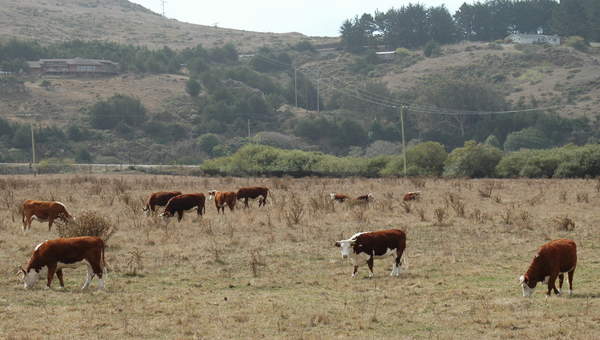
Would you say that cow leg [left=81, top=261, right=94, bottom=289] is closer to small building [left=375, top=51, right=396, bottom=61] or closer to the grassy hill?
the grassy hill

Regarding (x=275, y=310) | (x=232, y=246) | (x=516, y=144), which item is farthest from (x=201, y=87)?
(x=275, y=310)

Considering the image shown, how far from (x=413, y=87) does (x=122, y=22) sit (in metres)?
85.1

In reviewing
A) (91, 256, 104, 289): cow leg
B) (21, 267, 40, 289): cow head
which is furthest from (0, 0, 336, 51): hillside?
(91, 256, 104, 289): cow leg

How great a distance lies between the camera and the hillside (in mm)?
150625

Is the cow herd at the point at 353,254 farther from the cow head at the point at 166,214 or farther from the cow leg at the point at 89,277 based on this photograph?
the cow head at the point at 166,214

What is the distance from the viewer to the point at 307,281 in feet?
53.2

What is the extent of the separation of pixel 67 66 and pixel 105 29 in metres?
58.1

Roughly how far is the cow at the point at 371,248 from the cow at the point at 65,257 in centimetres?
485

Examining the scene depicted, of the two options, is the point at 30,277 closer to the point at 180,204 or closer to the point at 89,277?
the point at 89,277

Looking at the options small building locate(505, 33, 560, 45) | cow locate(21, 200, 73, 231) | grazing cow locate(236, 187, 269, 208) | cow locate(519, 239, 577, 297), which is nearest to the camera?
cow locate(519, 239, 577, 297)

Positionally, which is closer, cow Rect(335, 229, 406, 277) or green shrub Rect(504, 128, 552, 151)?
cow Rect(335, 229, 406, 277)

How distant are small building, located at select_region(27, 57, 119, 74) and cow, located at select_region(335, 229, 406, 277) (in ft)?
335

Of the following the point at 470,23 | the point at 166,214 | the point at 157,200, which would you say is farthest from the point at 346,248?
the point at 470,23

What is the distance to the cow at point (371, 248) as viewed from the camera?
16.7 metres
